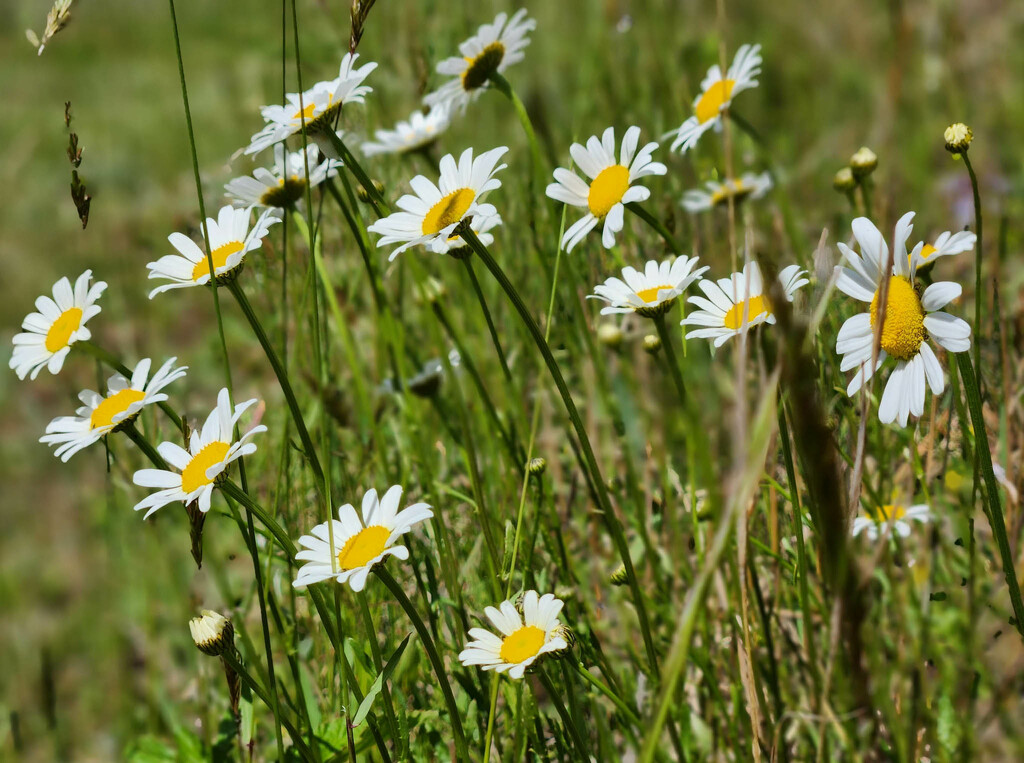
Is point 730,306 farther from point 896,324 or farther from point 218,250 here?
point 218,250

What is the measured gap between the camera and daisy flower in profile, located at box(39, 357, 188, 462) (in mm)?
765

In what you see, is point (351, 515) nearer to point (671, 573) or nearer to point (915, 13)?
point (671, 573)

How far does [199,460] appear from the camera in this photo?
779 millimetres

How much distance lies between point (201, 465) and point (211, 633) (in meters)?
0.15

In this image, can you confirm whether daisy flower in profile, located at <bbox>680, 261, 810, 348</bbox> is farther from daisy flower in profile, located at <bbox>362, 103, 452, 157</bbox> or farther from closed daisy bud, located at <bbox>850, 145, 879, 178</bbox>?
daisy flower in profile, located at <bbox>362, 103, 452, 157</bbox>

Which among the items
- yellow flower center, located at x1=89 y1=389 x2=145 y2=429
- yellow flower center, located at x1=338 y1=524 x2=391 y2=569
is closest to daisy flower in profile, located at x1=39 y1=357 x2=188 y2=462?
yellow flower center, located at x1=89 y1=389 x2=145 y2=429

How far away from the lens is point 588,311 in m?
1.39

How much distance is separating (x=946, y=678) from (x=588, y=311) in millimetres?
705

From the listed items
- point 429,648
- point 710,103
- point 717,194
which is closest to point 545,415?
point 717,194

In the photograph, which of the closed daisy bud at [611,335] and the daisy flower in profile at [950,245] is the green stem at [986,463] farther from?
the closed daisy bud at [611,335]

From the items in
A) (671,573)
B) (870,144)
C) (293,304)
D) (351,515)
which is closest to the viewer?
(351,515)

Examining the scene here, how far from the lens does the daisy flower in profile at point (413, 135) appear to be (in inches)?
51.6

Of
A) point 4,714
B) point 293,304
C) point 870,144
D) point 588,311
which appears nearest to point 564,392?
point 588,311

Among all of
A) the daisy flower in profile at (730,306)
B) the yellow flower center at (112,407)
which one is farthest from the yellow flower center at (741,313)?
the yellow flower center at (112,407)
